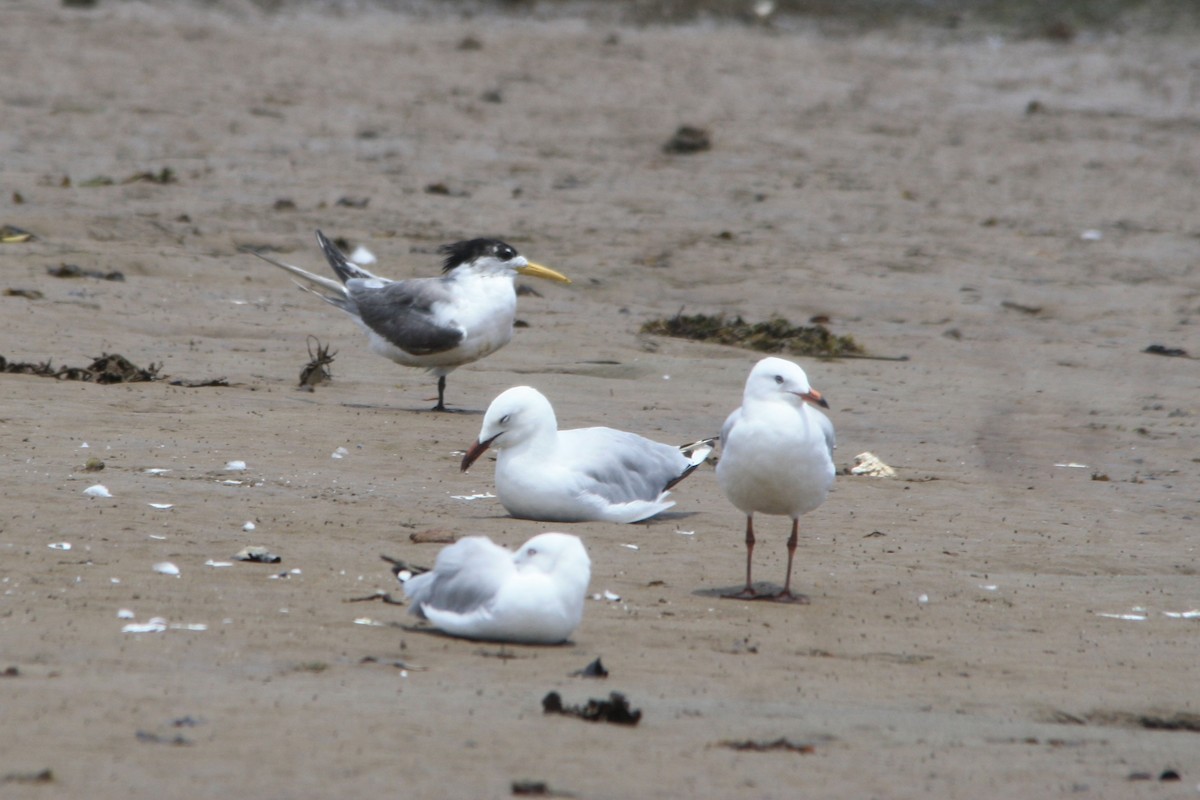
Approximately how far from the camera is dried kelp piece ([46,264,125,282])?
10.6m

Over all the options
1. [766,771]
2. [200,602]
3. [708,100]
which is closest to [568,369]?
[200,602]

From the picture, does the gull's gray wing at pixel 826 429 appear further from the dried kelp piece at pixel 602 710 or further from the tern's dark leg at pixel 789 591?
the dried kelp piece at pixel 602 710

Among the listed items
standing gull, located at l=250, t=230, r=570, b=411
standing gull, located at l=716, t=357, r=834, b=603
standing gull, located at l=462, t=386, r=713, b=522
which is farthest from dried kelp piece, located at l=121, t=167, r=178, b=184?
standing gull, located at l=716, t=357, r=834, b=603

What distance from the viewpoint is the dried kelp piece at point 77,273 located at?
419 inches

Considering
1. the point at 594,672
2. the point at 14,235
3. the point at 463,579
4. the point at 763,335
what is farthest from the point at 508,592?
the point at 14,235

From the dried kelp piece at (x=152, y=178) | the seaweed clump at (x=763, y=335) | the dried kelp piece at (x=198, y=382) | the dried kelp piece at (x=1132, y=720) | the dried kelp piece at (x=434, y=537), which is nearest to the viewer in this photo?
the dried kelp piece at (x=1132, y=720)

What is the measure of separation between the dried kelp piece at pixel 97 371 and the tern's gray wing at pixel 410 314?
1.30 m

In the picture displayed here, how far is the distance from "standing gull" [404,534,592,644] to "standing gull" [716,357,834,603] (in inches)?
39.9

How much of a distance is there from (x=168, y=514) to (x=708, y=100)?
1254cm

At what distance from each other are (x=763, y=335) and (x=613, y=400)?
1.75 metres

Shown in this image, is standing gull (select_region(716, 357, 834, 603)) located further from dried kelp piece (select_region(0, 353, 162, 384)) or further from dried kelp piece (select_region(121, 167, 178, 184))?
dried kelp piece (select_region(121, 167, 178, 184))

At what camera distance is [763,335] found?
34.9 ft

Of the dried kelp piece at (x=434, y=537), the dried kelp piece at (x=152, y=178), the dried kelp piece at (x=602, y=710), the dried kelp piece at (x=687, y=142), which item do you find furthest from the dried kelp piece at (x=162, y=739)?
the dried kelp piece at (x=687, y=142)

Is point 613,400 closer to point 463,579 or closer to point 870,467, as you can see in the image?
point 870,467
